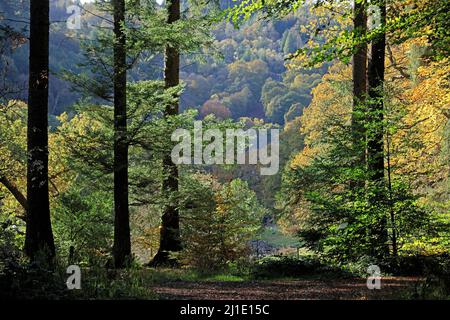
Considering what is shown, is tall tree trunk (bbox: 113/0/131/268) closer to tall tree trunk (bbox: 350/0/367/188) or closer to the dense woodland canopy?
the dense woodland canopy

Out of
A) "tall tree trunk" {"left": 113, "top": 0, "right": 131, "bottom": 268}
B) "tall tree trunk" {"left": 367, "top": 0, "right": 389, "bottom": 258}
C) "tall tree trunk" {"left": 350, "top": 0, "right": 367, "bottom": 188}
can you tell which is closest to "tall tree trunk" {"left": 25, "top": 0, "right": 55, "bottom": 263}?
"tall tree trunk" {"left": 113, "top": 0, "right": 131, "bottom": 268}

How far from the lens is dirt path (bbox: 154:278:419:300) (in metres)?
6.05

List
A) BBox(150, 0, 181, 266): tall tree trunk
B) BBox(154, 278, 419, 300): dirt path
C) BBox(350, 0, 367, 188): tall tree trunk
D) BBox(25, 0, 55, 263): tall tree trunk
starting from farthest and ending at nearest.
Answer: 1. BBox(150, 0, 181, 266): tall tree trunk
2. BBox(25, 0, 55, 263): tall tree trunk
3. BBox(350, 0, 367, 188): tall tree trunk
4. BBox(154, 278, 419, 300): dirt path

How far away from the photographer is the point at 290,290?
700cm

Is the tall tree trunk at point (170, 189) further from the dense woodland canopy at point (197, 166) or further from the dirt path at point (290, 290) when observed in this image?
the dirt path at point (290, 290)

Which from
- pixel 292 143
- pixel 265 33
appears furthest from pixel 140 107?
pixel 265 33

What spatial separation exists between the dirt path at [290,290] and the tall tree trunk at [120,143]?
3421 millimetres

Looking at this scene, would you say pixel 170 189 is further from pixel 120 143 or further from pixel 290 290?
pixel 290 290

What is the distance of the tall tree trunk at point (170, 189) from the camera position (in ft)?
41.0

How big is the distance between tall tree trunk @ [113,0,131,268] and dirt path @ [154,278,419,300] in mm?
3421
